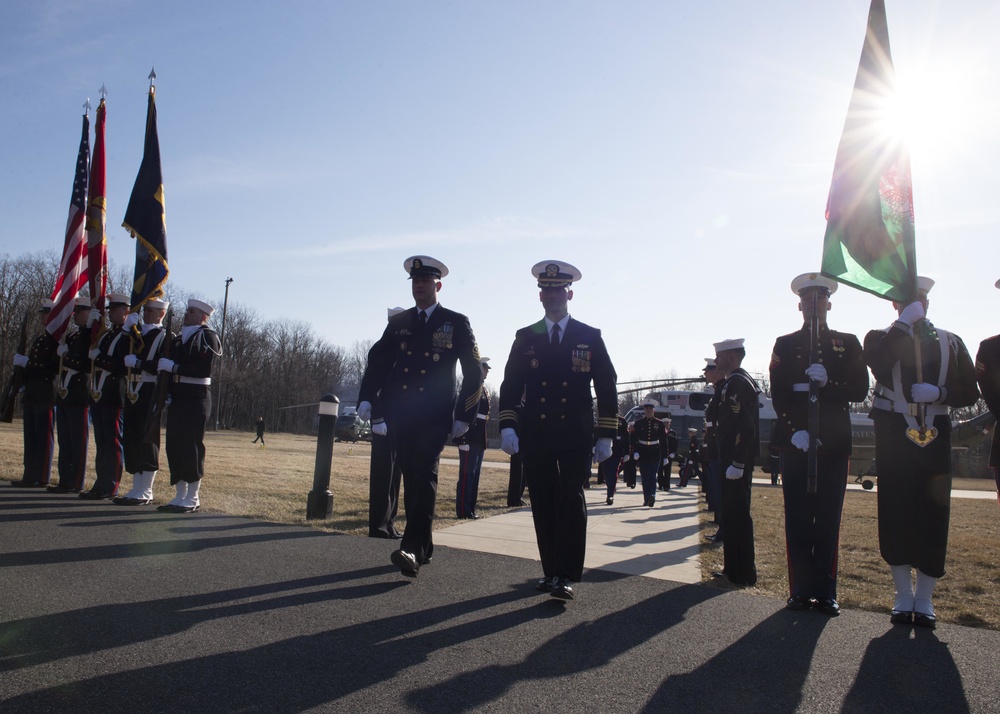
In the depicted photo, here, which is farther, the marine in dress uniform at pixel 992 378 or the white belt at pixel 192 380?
the white belt at pixel 192 380

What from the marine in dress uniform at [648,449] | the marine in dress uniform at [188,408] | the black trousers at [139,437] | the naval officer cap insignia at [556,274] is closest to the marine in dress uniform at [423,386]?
the naval officer cap insignia at [556,274]

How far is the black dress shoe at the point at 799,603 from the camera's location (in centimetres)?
471

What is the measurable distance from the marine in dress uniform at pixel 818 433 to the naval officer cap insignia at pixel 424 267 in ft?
8.26

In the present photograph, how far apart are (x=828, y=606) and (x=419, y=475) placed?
109 inches

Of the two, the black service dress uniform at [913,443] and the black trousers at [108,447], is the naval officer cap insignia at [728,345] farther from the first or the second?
the black trousers at [108,447]

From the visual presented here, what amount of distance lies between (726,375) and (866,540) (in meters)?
3.89

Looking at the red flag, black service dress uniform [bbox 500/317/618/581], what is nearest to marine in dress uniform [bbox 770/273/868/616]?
black service dress uniform [bbox 500/317/618/581]

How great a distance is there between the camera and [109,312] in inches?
368

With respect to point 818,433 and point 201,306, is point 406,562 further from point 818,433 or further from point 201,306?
point 201,306

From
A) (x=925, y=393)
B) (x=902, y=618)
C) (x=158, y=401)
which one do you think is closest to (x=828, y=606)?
(x=902, y=618)

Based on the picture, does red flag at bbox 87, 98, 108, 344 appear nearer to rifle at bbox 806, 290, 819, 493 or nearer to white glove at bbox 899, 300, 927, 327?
rifle at bbox 806, 290, 819, 493

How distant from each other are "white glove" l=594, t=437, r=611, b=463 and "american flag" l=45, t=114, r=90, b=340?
A: 8.03 metres

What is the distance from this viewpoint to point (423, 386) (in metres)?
5.46

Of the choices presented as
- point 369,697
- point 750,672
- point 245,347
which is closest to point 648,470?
point 750,672
